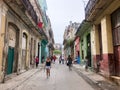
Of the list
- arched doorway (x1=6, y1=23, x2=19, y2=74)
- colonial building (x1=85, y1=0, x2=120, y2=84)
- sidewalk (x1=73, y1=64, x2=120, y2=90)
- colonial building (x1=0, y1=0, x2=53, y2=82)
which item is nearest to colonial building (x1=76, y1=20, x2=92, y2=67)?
colonial building (x1=85, y1=0, x2=120, y2=84)

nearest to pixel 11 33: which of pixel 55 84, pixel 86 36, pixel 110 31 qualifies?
pixel 55 84

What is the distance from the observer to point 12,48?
13867 mm

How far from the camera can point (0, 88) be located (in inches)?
342

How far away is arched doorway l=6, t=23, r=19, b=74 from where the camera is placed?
13.2 m

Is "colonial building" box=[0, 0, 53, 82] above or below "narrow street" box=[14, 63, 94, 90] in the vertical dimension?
above

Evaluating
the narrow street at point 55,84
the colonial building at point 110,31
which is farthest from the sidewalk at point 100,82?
the colonial building at point 110,31

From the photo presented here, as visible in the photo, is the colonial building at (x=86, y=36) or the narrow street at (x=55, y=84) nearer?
the narrow street at (x=55, y=84)

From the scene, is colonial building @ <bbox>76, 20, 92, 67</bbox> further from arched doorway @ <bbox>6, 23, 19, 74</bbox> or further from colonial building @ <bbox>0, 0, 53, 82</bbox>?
arched doorway @ <bbox>6, 23, 19, 74</bbox>

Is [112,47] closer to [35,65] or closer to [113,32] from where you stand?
[113,32]

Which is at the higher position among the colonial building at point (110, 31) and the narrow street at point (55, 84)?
the colonial building at point (110, 31)

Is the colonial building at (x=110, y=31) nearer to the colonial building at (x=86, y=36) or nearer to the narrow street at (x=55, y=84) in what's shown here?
the narrow street at (x=55, y=84)

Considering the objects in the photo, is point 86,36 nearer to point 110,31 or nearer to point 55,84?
point 110,31

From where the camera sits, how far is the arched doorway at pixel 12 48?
1316cm

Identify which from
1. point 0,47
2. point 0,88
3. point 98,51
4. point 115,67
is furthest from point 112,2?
point 0,88
